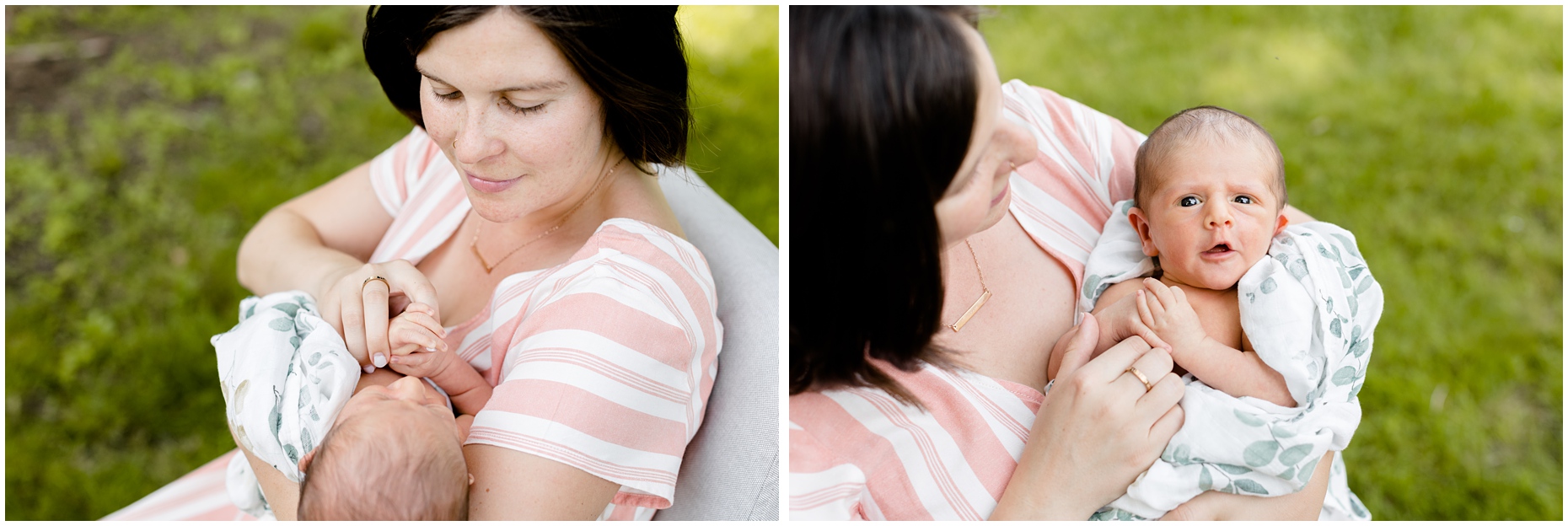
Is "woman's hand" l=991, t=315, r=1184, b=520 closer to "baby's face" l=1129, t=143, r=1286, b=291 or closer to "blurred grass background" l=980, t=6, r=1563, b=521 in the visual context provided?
"baby's face" l=1129, t=143, r=1286, b=291

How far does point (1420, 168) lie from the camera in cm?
330

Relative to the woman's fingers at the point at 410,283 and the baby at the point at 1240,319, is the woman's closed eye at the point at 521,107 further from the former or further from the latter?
the baby at the point at 1240,319

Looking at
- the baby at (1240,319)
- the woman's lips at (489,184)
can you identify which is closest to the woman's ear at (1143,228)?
the baby at (1240,319)

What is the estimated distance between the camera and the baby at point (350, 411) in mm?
1337

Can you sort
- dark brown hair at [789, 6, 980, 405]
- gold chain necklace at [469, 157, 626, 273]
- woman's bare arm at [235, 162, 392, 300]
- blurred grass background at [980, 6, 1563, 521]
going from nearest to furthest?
dark brown hair at [789, 6, 980, 405]
gold chain necklace at [469, 157, 626, 273]
woman's bare arm at [235, 162, 392, 300]
blurred grass background at [980, 6, 1563, 521]

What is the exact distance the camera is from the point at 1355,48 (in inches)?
143

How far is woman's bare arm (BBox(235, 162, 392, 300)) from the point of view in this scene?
187cm

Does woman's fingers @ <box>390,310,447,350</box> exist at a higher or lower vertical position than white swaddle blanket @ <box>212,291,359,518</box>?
higher

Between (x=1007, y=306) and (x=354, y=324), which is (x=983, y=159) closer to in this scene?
(x=1007, y=306)

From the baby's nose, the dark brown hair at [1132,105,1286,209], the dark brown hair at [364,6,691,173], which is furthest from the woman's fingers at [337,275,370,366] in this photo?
the dark brown hair at [1132,105,1286,209]

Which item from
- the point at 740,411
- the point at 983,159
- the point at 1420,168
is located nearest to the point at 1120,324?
the point at 983,159

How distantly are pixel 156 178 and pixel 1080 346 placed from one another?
356cm

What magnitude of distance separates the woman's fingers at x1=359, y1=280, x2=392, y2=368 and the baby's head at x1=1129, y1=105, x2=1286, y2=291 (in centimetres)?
126

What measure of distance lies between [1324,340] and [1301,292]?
0.08 meters
